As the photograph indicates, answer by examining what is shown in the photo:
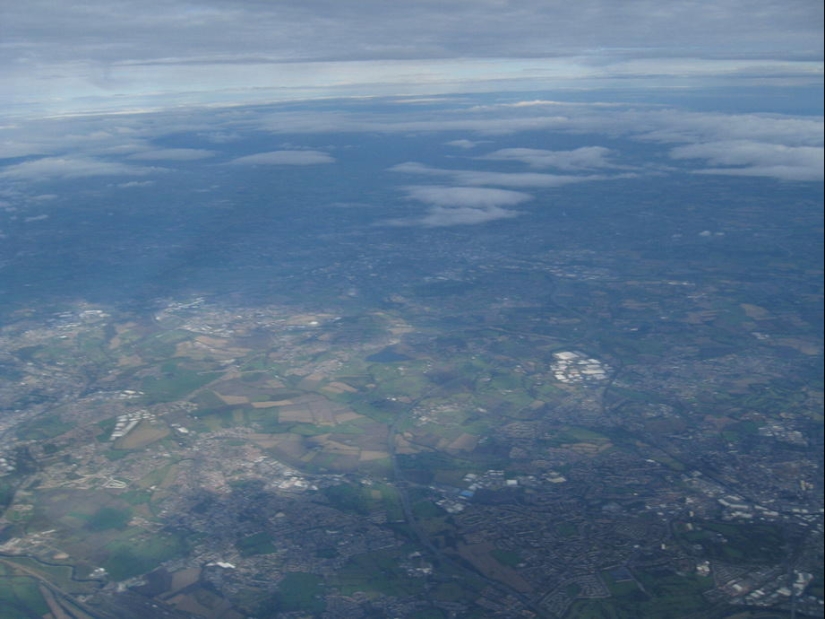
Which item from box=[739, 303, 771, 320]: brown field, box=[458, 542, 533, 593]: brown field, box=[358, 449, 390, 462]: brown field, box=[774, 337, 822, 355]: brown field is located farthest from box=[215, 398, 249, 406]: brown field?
box=[739, 303, 771, 320]: brown field

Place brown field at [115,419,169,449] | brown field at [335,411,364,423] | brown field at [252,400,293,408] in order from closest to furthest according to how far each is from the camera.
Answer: brown field at [115,419,169,449] → brown field at [335,411,364,423] → brown field at [252,400,293,408]

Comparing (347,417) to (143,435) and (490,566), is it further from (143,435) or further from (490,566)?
(490,566)

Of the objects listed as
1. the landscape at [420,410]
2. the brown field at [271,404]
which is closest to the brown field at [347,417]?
the landscape at [420,410]

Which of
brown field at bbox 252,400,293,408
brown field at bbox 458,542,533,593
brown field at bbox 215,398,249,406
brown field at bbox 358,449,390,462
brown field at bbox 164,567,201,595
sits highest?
brown field at bbox 215,398,249,406

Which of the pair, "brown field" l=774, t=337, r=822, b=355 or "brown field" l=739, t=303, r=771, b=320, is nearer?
"brown field" l=774, t=337, r=822, b=355

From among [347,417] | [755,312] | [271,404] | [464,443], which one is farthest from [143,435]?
[755,312]

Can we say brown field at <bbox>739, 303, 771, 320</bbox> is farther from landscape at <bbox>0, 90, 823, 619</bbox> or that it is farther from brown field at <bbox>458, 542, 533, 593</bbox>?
brown field at <bbox>458, 542, 533, 593</bbox>

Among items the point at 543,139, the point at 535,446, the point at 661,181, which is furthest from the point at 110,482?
the point at 543,139

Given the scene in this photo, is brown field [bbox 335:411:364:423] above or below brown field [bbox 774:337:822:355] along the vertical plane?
below

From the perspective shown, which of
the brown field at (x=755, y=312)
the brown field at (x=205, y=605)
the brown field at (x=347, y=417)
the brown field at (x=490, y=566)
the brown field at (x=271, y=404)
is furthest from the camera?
the brown field at (x=755, y=312)

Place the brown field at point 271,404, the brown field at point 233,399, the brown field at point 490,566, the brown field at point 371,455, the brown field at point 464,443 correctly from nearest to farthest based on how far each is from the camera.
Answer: the brown field at point 490,566 → the brown field at point 371,455 → the brown field at point 464,443 → the brown field at point 271,404 → the brown field at point 233,399

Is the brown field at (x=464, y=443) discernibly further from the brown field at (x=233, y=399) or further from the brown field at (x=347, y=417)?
the brown field at (x=233, y=399)
